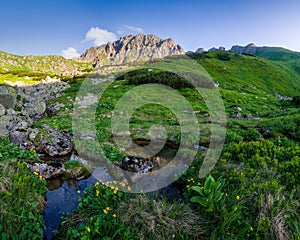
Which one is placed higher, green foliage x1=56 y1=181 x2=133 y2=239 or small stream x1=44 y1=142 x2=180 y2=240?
green foliage x1=56 y1=181 x2=133 y2=239

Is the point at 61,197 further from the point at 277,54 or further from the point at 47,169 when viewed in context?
the point at 277,54

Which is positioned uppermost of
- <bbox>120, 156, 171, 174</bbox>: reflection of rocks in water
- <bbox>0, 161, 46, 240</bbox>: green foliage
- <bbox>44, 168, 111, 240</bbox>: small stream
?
<bbox>0, 161, 46, 240</bbox>: green foliage

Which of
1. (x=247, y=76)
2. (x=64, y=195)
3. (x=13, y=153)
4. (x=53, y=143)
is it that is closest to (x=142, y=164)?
(x=64, y=195)

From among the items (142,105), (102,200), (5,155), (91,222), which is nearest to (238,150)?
(102,200)

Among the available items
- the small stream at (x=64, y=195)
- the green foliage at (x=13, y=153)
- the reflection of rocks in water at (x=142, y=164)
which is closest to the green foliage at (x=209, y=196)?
the small stream at (x=64, y=195)

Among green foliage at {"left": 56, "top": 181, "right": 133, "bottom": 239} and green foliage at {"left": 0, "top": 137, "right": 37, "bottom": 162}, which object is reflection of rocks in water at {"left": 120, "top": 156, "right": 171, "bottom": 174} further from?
green foliage at {"left": 0, "top": 137, "right": 37, "bottom": 162}

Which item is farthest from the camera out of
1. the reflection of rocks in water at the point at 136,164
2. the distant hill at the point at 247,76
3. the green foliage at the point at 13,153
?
the distant hill at the point at 247,76

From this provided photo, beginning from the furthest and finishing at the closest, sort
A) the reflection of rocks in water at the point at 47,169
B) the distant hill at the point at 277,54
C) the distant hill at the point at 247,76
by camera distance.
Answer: the distant hill at the point at 277,54
the distant hill at the point at 247,76
the reflection of rocks in water at the point at 47,169

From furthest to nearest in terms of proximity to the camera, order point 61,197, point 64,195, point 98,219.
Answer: point 64,195
point 61,197
point 98,219

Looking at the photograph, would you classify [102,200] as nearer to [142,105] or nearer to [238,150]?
[238,150]

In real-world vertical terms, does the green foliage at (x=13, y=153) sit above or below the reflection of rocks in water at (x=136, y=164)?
above

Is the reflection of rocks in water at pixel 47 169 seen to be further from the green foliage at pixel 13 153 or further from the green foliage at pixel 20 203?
the green foliage at pixel 20 203

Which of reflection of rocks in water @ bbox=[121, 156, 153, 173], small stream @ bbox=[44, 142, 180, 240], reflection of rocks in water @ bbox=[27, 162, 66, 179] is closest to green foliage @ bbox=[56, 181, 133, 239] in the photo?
small stream @ bbox=[44, 142, 180, 240]

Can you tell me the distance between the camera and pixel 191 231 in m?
5.00
